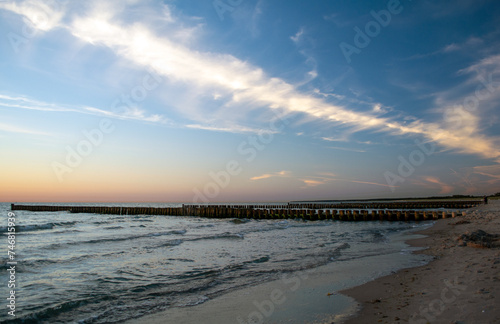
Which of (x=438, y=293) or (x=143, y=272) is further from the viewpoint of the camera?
(x=143, y=272)

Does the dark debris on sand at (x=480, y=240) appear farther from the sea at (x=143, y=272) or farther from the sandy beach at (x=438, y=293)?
the sea at (x=143, y=272)

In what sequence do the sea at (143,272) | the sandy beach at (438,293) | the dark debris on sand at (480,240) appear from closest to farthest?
the sandy beach at (438,293), the sea at (143,272), the dark debris on sand at (480,240)

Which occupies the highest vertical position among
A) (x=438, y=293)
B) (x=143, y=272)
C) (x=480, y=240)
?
(x=480, y=240)

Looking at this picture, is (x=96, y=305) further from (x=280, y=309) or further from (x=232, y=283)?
(x=280, y=309)

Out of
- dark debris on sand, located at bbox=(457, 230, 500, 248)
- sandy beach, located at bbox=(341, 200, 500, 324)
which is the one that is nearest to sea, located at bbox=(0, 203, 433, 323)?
sandy beach, located at bbox=(341, 200, 500, 324)

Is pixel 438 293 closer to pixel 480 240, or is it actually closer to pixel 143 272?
pixel 480 240

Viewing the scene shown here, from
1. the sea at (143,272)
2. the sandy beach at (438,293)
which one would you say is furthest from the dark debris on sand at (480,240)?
the sea at (143,272)

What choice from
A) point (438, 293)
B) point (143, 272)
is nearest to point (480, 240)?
point (438, 293)

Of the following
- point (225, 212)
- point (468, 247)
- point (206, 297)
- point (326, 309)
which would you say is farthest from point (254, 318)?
point (225, 212)

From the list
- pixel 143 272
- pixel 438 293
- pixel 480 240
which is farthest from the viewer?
pixel 480 240

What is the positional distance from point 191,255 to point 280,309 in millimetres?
7327

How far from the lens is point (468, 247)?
10023 millimetres

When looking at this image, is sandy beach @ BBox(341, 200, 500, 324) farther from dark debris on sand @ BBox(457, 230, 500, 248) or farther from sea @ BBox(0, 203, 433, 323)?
sea @ BBox(0, 203, 433, 323)

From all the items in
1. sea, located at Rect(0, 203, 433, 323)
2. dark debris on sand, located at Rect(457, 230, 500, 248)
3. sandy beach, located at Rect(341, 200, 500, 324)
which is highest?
dark debris on sand, located at Rect(457, 230, 500, 248)
